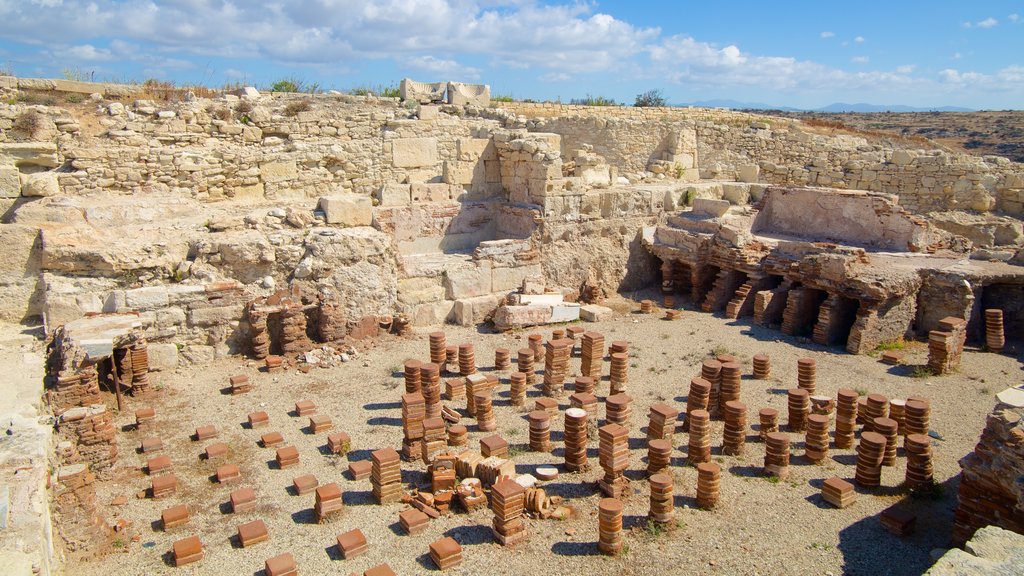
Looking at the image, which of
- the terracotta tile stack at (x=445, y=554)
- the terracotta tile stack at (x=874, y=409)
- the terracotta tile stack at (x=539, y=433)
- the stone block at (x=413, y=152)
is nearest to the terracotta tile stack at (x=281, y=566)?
the terracotta tile stack at (x=445, y=554)

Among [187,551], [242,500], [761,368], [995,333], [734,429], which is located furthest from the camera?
[995,333]

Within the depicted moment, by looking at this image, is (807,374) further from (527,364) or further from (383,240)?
(383,240)

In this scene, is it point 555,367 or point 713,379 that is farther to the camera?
point 555,367

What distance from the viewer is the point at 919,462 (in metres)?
6.64

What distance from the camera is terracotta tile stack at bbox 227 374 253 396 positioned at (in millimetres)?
8758

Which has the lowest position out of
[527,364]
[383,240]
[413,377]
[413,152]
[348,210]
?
[527,364]

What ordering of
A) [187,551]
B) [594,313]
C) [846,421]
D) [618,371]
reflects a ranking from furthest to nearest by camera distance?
[594,313], [618,371], [846,421], [187,551]

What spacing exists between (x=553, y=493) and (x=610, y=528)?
1.08 meters

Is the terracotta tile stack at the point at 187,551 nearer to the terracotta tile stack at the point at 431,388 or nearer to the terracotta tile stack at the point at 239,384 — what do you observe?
the terracotta tile stack at the point at 431,388

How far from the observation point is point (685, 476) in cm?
692

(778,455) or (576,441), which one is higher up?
(576,441)

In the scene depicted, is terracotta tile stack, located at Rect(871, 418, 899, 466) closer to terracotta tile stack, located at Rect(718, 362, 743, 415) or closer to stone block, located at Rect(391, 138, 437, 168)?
terracotta tile stack, located at Rect(718, 362, 743, 415)

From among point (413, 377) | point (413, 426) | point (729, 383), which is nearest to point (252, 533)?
point (413, 426)

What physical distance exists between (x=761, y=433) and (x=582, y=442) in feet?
7.58
